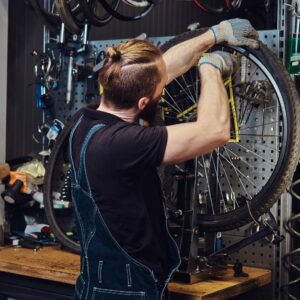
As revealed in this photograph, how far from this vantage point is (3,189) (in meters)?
2.45

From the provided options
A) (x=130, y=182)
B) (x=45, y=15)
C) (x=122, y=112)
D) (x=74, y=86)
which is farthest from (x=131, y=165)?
(x=45, y=15)

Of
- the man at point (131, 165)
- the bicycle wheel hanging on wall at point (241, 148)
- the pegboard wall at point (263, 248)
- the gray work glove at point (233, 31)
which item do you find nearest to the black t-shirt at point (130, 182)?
the man at point (131, 165)

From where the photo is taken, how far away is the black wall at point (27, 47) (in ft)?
9.06

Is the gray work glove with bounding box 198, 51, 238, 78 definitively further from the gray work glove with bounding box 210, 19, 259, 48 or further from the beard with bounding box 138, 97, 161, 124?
the beard with bounding box 138, 97, 161, 124

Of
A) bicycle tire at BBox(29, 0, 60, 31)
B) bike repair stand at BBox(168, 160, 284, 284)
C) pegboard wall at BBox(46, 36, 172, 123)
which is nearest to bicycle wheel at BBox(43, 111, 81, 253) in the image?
pegboard wall at BBox(46, 36, 172, 123)

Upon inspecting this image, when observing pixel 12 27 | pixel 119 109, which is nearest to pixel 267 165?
pixel 119 109

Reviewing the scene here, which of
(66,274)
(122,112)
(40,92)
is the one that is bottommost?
(66,274)

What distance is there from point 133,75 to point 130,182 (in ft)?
0.87

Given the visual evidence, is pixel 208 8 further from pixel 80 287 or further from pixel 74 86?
pixel 80 287

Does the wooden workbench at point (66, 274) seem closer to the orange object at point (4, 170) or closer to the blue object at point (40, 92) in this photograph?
the orange object at point (4, 170)

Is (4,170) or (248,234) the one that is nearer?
(248,234)

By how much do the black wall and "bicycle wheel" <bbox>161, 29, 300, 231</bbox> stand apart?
0.77 m

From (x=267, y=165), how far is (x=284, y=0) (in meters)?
0.54

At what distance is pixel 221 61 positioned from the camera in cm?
177
